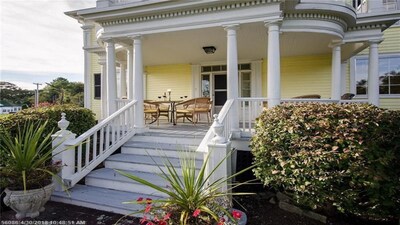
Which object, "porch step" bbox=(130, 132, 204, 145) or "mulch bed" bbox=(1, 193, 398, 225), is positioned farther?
"porch step" bbox=(130, 132, 204, 145)

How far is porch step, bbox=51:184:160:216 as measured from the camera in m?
3.51

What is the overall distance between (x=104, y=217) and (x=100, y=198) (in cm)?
47

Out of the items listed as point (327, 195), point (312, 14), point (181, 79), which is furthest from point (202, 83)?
point (327, 195)

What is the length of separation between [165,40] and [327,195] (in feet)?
17.1

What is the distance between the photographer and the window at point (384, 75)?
352 inches

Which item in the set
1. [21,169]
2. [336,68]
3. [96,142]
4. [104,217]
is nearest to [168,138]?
[96,142]

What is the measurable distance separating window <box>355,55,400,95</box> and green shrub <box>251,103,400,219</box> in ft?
23.2

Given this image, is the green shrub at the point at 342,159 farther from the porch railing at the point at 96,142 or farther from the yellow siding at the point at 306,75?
the yellow siding at the point at 306,75

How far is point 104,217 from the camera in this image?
11.0 feet

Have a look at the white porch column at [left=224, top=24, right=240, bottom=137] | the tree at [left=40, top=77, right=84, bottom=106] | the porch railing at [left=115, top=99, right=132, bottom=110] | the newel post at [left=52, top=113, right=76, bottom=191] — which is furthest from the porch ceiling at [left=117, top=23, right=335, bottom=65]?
the tree at [left=40, top=77, right=84, bottom=106]

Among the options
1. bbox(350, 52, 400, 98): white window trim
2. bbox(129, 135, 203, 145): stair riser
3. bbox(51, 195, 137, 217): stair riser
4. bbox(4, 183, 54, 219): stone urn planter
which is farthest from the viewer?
bbox(350, 52, 400, 98): white window trim

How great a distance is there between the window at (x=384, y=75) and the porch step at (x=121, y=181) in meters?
8.47

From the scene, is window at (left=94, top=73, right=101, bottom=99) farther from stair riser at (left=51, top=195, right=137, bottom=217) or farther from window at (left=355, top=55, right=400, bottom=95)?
window at (left=355, top=55, right=400, bottom=95)

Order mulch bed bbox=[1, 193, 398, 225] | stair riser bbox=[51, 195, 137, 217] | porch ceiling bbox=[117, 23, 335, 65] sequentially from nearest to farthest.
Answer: mulch bed bbox=[1, 193, 398, 225] → stair riser bbox=[51, 195, 137, 217] → porch ceiling bbox=[117, 23, 335, 65]
